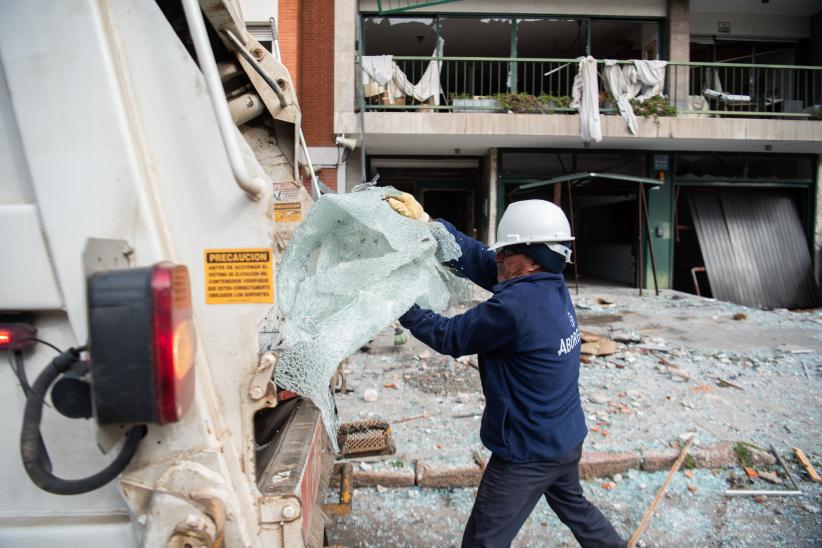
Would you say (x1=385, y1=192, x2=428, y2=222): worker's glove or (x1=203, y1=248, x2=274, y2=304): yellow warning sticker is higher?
(x1=385, y1=192, x2=428, y2=222): worker's glove

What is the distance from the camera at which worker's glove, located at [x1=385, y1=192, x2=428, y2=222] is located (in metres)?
1.98

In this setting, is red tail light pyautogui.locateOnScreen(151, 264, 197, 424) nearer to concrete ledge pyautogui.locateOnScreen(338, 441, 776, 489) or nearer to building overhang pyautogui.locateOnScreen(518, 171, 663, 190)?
concrete ledge pyautogui.locateOnScreen(338, 441, 776, 489)

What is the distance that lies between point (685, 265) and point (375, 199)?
1347 cm

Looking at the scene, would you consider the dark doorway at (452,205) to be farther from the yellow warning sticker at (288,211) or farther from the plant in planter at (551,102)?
the yellow warning sticker at (288,211)

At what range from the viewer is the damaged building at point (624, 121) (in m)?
10.5

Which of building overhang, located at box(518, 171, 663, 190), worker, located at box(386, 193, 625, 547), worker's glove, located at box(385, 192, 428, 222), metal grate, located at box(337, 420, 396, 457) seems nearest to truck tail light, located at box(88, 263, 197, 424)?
worker, located at box(386, 193, 625, 547)

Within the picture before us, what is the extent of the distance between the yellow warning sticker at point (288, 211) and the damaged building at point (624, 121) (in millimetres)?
7315

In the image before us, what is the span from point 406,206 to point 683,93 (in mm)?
11747

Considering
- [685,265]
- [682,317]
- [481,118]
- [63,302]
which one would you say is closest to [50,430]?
[63,302]

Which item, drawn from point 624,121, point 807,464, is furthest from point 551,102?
point 807,464

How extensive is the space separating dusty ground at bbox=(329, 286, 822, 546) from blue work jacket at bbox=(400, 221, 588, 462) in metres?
1.21

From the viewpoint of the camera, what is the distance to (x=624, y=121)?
34.0ft

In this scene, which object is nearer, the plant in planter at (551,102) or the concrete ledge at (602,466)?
the concrete ledge at (602,466)

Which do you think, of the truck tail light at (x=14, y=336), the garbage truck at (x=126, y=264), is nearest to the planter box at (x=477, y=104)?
the garbage truck at (x=126, y=264)
